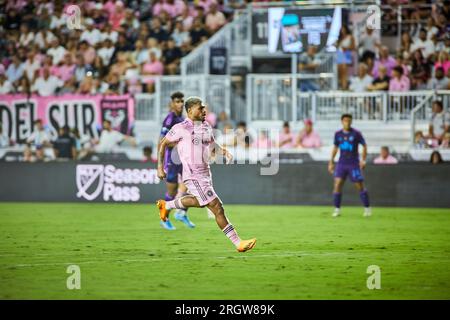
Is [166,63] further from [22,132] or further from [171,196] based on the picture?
[171,196]

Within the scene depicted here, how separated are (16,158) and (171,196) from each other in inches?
394

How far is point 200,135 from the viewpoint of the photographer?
1331cm

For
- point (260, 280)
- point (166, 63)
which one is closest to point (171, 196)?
point (260, 280)

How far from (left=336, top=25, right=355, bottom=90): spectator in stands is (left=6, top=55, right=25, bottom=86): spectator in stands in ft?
31.5

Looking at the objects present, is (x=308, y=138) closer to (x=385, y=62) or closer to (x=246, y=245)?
(x=385, y=62)

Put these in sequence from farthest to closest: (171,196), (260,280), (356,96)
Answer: (356,96) → (171,196) → (260,280)

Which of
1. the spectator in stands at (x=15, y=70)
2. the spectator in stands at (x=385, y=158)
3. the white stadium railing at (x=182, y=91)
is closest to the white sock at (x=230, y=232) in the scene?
the spectator in stands at (x=385, y=158)

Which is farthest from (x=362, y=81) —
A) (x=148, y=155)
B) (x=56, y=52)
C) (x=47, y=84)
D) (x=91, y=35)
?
(x=56, y=52)

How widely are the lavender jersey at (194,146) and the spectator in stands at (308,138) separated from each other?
11.7 meters

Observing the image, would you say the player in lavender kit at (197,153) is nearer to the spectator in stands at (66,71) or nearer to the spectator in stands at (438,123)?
the spectator in stands at (438,123)

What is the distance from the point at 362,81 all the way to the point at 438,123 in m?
2.63

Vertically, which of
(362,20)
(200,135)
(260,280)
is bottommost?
(260,280)

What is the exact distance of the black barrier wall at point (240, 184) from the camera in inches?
901

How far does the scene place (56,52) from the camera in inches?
1126
